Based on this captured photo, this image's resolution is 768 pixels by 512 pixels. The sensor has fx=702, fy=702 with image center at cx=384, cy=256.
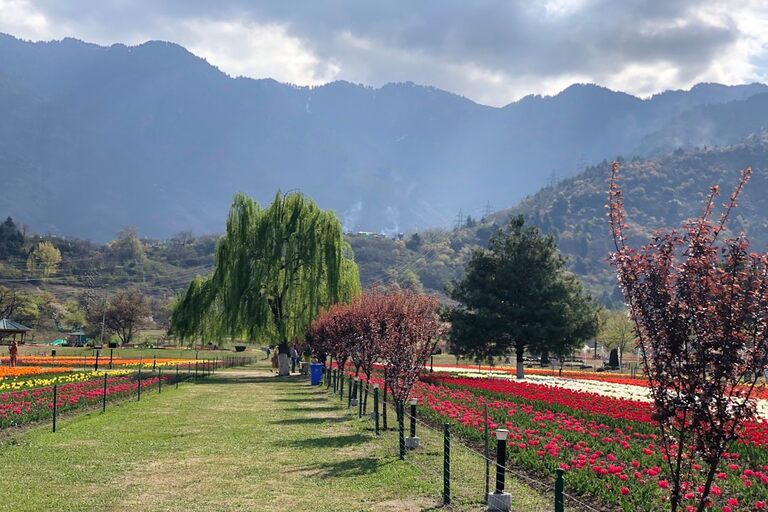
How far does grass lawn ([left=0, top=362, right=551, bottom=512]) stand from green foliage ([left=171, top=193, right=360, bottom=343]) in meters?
19.0

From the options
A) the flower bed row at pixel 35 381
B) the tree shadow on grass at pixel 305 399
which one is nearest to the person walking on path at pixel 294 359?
the flower bed row at pixel 35 381

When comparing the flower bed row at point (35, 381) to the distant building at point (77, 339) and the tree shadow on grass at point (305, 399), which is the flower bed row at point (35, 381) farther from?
the distant building at point (77, 339)

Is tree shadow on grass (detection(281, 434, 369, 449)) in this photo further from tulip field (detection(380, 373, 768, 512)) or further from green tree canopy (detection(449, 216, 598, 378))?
green tree canopy (detection(449, 216, 598, 378))

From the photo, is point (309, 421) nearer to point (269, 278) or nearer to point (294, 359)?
Answer: point (269, 278)

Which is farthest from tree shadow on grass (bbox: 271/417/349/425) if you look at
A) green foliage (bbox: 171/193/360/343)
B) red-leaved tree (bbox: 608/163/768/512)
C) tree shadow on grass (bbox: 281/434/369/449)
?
green foliage (bbox: 171/193/360/343)

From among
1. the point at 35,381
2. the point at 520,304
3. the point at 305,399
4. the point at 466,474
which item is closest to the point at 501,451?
the point at 466,474

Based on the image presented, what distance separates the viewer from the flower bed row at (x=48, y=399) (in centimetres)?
1919

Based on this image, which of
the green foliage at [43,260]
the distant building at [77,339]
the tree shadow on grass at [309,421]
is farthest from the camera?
the green foliage at [43,260]

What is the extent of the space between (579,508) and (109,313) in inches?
3585

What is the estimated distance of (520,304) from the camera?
154ft

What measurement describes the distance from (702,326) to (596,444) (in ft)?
31.7

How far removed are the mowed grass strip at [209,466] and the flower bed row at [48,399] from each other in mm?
1180

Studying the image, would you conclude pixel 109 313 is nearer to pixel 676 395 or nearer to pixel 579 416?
pixel 579 416

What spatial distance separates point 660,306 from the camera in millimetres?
6039
